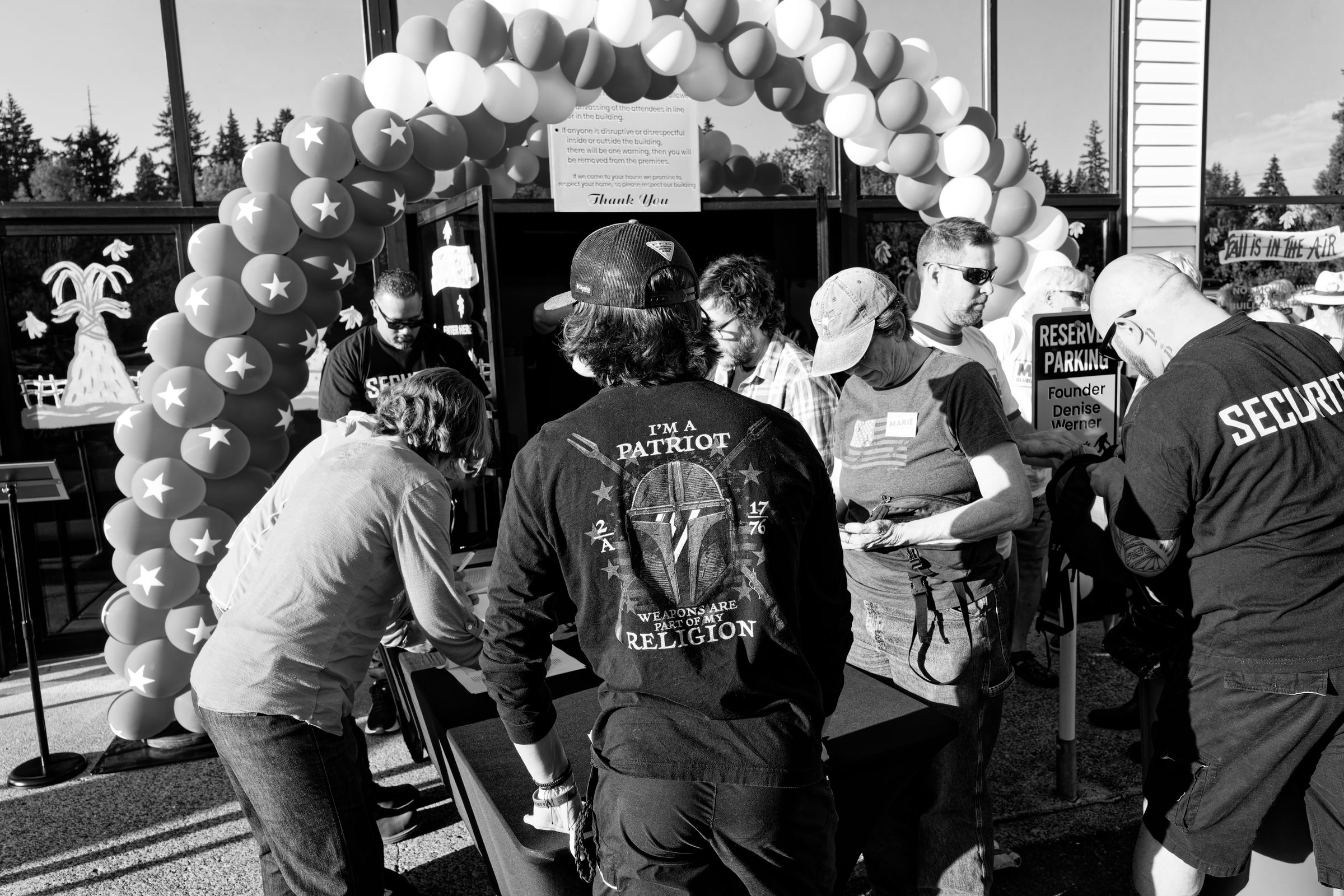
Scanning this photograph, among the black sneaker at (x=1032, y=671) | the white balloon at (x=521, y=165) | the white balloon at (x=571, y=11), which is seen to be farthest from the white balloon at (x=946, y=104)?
the black sneaker at (x=1032, y=671)

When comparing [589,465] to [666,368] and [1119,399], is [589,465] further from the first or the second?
[1119,399]

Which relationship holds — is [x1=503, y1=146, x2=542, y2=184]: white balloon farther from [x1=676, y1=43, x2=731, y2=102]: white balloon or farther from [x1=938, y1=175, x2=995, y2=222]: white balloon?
[x1=938, y1=175, x2=995, y2=222]: white balloon

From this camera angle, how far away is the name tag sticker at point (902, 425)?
2.43 meters

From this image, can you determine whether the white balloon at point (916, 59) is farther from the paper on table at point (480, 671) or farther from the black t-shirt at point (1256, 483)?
the paper on table at point (480, 671)

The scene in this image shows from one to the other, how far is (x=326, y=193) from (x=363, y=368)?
2.95ft

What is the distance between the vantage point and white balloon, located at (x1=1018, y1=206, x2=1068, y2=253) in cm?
543

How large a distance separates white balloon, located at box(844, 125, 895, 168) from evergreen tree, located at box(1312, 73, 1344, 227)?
462cm

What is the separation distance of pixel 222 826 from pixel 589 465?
2821mm

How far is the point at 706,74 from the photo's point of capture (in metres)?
4.74

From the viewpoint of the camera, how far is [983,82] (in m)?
6.81

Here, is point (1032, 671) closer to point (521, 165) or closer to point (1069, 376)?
point (1069, 376)

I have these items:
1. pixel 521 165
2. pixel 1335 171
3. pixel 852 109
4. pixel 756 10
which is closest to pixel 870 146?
pixel 852 109

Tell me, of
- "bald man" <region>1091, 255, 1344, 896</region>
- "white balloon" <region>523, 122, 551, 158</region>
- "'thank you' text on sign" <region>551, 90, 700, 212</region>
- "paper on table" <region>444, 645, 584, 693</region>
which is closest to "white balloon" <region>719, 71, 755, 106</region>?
"'thank you' text on sign" <region>551, 90, 700, 212</region>

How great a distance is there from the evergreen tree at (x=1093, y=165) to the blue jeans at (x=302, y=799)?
672 cm
